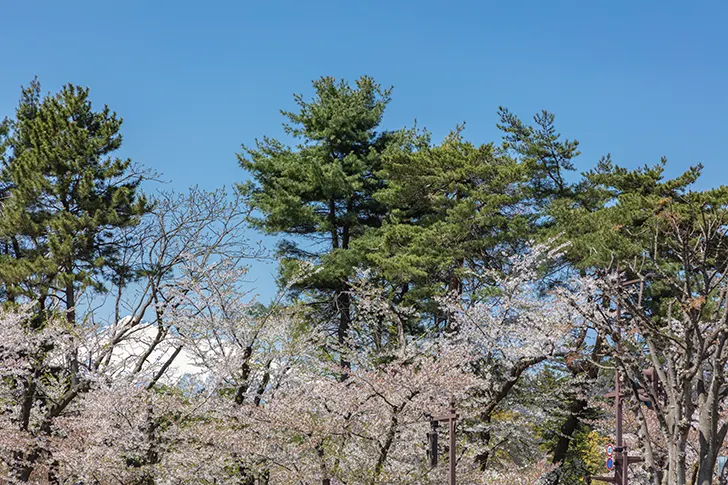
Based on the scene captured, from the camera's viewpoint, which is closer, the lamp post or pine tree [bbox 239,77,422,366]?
the lamp post

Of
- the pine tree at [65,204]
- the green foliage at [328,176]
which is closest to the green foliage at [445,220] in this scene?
the green foliage at [328,176]

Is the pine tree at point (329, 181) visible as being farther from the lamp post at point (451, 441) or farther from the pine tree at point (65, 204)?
the lamp post at point (451, 441)

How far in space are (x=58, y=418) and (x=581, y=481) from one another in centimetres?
→ 1365

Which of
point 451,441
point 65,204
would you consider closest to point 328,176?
point 65,204

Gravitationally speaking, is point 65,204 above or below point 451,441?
above

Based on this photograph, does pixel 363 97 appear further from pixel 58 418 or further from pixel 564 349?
pixel 58 418

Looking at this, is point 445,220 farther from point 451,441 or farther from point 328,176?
point 451,441

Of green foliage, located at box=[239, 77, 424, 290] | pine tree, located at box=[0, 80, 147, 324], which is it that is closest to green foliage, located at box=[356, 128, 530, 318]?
green foliage, located at box=[239, 77, 424, 290]

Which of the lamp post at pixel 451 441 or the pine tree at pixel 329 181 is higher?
the pine tree at pixel 329 181

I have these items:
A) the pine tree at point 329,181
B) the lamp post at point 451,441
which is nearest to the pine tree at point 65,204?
the pine tree at point 329,181

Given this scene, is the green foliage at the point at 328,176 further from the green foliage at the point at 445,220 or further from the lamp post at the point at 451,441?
the lamp post at the point at 451,441

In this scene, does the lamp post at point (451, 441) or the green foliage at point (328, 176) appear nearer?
the lamp post at point (451, 441)

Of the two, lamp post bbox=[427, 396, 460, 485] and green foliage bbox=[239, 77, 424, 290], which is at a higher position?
green foliage bbox=[239, 77, 424, 290]

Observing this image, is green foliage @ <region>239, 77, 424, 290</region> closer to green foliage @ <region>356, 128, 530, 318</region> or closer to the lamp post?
green foliage @ <region>356, 128, 530, 318</region>
